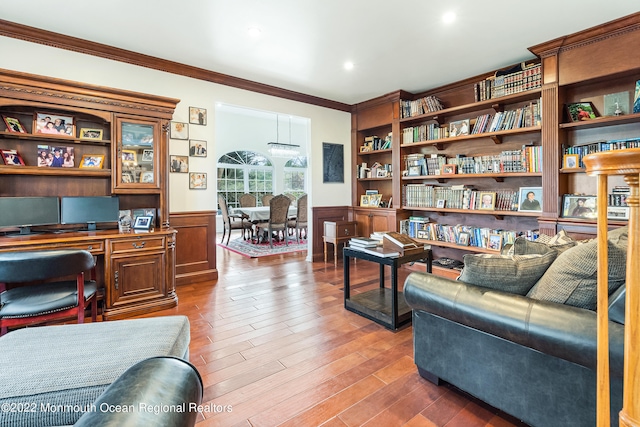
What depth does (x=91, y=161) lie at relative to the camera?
9.91 ft

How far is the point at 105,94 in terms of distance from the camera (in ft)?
9.38

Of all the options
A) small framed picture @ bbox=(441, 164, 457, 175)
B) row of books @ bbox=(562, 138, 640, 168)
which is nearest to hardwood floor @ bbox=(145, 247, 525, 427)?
small framed picture @ bbox=(441, 164, 457, 175)

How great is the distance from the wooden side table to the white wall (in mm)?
481

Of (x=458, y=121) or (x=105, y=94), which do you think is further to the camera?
(x=458, y=121)

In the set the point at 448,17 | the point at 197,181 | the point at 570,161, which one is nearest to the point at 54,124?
the point at 197,181

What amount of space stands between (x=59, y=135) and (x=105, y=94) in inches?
21.4

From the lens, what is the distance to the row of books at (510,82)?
11.0 feet

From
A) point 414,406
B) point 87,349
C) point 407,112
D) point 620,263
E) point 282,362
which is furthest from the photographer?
point 407,112

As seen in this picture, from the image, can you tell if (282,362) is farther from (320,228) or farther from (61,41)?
(61,41)

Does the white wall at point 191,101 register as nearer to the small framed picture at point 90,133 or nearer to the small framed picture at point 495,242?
the small framed picture at point 90,133

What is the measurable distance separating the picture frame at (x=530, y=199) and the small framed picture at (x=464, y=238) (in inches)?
26.9

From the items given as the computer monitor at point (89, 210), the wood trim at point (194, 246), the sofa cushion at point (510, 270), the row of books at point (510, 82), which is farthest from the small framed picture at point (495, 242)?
the computer monitor at point (89, 210)

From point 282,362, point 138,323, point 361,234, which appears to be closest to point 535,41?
point 361,234

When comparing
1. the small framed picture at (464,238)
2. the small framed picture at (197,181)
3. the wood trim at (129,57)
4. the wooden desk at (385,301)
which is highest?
the wood trim at (129,57)
